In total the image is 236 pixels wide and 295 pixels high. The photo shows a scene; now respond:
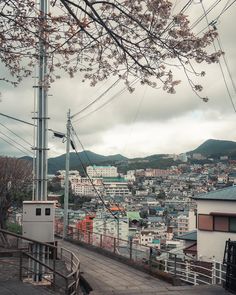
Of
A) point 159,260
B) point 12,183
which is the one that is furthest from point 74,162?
point 159,260

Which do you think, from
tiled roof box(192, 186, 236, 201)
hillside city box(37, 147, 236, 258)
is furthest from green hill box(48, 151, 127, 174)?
tiled roof box(192, 186, 236, 201)

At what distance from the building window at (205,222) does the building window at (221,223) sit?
→ 0.32 meters

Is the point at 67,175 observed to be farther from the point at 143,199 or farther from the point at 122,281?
the point at 143,199

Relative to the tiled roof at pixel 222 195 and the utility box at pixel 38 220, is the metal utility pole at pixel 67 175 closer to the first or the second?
the tiled roof at pixel 222 195

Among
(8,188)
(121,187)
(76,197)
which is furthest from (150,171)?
(8,188)

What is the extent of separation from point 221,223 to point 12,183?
42.0ft

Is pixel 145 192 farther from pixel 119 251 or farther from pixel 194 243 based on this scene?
pixel 119 251

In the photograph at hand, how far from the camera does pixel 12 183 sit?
28.6 metres

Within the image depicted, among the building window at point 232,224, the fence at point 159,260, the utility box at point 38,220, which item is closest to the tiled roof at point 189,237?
the building window at point 232,224

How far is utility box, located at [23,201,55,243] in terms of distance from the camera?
41.4 ft

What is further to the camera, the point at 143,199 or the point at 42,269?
the point at 143,199

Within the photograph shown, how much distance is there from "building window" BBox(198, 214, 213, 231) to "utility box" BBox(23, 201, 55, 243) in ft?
55.9

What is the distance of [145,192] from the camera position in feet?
216

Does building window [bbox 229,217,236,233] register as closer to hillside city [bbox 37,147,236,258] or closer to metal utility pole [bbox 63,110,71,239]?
hillside city [bbox 37,147,236,258]
